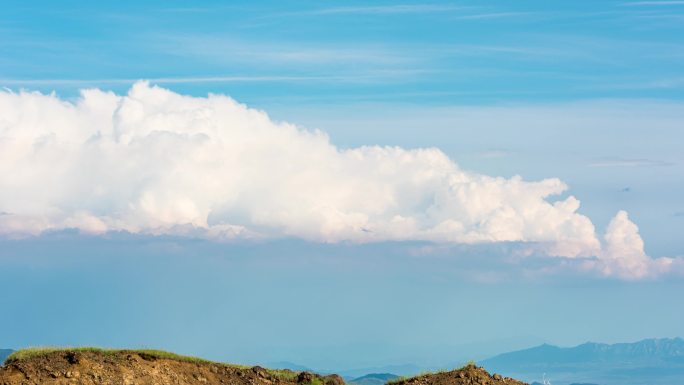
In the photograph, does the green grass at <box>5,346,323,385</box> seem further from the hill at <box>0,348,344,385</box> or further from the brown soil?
the brown soil

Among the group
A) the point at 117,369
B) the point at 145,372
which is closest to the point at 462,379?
the point at 145,372

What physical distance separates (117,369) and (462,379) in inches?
993

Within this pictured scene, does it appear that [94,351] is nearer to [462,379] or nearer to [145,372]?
[145,372]

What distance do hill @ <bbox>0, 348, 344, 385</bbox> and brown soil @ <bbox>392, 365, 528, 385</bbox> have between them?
391 inches

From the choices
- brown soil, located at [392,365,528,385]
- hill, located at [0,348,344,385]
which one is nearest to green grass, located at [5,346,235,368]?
hill, located at [0,348,344,385]

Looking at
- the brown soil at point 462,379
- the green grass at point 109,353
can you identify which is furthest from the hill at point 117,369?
the brown soil at point 462,379

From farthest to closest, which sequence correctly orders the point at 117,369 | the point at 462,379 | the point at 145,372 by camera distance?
1. the point at 462,379
2. the point at 145,372
3. the point at 117,369

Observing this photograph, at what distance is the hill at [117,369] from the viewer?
66.2 meters

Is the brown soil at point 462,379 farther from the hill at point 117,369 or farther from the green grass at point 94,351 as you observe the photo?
the green grass at point 94,351

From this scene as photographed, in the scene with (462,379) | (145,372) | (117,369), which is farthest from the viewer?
(462,379)

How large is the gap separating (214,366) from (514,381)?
23108 mm

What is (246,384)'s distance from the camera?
240 ft

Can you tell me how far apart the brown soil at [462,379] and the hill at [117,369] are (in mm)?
9919

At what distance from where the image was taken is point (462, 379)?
246 feet
